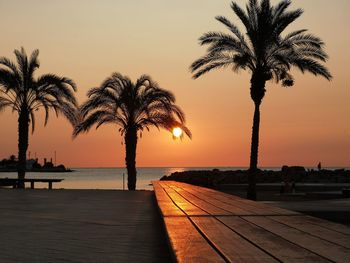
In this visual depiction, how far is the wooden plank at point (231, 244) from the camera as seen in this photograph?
4574 mm

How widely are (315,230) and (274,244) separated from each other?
124 cm

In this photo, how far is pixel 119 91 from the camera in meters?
29.9

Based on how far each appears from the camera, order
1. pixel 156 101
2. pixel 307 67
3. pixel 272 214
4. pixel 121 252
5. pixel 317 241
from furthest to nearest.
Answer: pixel 156 101, pixel 307 67, pixel 272 214, pixel 121 252, pixel 317 241

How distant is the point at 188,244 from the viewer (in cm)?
539

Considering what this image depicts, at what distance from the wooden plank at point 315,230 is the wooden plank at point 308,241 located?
10cm

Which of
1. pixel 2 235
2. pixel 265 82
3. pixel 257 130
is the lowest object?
pixel 2 235

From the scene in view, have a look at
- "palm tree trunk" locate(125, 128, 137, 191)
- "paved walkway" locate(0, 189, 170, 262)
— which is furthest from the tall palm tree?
"paved walkway" locate(0, 189, 170, 262)

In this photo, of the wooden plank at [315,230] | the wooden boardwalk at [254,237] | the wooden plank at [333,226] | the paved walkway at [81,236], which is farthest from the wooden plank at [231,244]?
the wooden plank at [333,226]

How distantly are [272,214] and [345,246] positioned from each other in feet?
10.5

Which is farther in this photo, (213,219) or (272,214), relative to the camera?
(272,214)

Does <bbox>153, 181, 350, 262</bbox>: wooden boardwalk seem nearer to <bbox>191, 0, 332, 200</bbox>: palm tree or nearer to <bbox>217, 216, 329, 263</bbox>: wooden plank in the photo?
<bbox>217, 216, 329, 263</bbox>: wooden plank

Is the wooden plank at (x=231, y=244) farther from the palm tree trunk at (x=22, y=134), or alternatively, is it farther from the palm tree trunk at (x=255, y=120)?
the palm tree trunk at (x=22, y=134)

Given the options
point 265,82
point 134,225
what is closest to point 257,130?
point 265,82

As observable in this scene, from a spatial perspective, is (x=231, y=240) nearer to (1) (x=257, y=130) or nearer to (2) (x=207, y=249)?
(2) (x=207, y=249)
